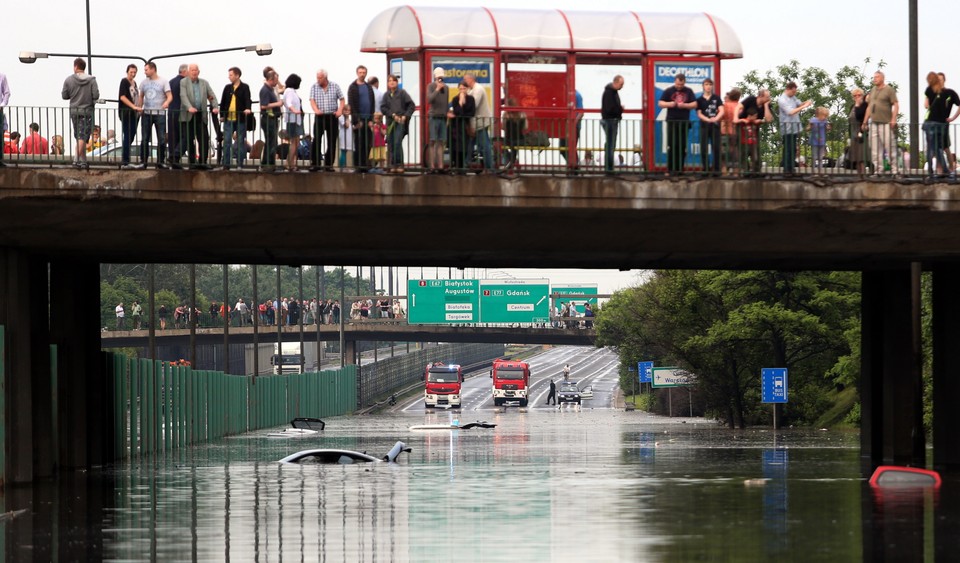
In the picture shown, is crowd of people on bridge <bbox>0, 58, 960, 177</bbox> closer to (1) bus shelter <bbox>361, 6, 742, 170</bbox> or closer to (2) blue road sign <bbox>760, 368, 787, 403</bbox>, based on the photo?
(1) bus shelter <bbox>361, 6, 742, 170</bbox>

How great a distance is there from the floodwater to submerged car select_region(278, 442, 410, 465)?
43cm

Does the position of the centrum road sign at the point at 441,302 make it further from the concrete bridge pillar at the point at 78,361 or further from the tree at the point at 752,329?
the concrete bridge pillar at the point at 78,361

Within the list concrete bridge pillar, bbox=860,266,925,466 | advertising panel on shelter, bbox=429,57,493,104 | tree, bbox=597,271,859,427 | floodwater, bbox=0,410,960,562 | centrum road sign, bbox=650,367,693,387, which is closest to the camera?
floodwater, bbox=0,410,960,562

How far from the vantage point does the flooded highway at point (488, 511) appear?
676 inches

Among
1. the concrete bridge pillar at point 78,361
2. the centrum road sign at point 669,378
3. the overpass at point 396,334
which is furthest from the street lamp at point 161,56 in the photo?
the overpass at point 396,334

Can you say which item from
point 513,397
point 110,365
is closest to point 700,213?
point 110,365

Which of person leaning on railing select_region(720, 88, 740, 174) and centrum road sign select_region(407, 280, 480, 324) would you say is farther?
centrum road sign select_region(407, 280, 480, 324)

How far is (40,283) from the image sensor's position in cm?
3238

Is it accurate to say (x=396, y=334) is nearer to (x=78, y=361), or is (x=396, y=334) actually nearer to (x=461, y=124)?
(x=78, y=361)

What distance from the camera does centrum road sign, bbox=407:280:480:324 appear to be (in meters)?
87.2

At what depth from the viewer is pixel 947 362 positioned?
34.2 metres

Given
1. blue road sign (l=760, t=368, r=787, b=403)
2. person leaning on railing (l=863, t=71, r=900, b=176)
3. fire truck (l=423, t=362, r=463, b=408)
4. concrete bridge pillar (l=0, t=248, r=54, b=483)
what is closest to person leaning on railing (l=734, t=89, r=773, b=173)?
person leaning on railing (l=863, t=71, r=900, b=176)

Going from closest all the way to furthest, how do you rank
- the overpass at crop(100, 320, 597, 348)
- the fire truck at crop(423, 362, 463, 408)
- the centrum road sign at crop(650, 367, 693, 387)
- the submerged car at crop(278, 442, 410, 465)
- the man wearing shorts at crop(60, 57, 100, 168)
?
the man wearing shorts at crop(60, 57, 100, 168)
the submerged car at crop(278, 442, 410, 465)
the centrum road sign at crop(650, 367, 693, 387)
the overpass at crop(100, 320, 597, 348)
the fire truck at crop(423, 362, 463, 408)

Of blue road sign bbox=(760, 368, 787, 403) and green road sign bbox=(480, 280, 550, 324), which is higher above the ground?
green road sign bbox=(480, 280, 550, 324)
